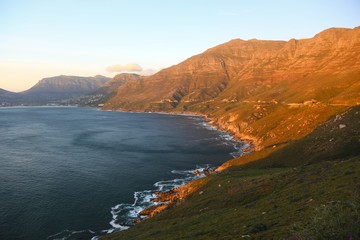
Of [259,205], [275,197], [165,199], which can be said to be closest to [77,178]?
[165,199]

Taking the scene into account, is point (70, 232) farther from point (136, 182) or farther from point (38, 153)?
point (38, 153)

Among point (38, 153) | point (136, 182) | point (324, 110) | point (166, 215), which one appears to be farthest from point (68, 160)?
point (324, 110)

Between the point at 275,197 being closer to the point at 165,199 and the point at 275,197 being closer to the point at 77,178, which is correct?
the point at 165,199

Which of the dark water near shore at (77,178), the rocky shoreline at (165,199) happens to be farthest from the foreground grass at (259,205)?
the dark water near shore at (77,178)

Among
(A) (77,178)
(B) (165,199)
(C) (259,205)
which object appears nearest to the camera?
(C) (259,205)

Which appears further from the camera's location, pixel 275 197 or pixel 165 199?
pixel 165 199

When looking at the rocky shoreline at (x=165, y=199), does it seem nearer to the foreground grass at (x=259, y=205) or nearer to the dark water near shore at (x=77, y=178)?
→ the foreground grass at (x=259, y=205)

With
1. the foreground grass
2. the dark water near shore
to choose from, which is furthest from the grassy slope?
the dark water near shore

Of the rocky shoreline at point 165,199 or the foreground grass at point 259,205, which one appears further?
the rocky shoreline at point 165,199
